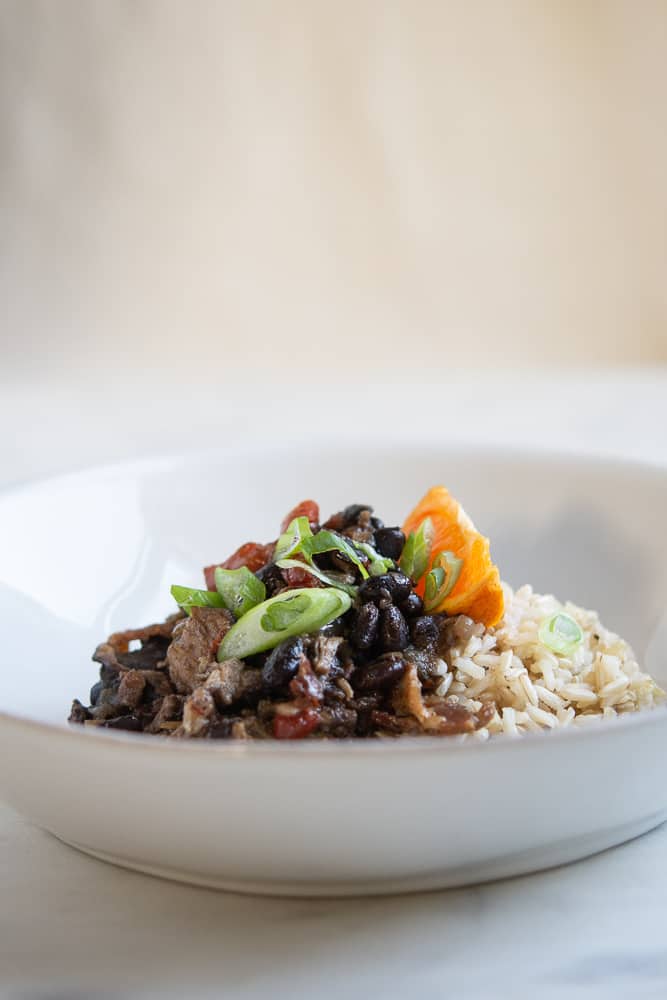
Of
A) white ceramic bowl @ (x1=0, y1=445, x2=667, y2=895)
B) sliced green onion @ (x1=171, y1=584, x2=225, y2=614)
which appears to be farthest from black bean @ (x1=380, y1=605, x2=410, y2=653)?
sliced green onion @ (x1=171, y1=584, x2=225, y2=614)

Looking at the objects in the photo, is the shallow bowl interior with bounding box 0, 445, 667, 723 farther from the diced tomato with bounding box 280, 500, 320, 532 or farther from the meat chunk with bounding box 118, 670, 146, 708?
the diced tomato with bounding box 280, 500, 320, 532

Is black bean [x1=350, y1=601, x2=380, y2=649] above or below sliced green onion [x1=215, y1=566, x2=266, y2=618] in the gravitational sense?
below

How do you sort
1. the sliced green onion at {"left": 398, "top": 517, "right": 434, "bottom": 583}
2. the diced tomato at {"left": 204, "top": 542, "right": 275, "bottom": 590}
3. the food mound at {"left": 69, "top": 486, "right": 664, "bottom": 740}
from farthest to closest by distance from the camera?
1. the diced tomato at {"left": 204, "top": 542, "right": 275, "bottom": 590}
2. the sliced green onion at {"left": 398, "top": 517, "right": 434, "bottom": 583}
3. the food mound at {"left": 69, "top": 486, "right": 664, "bottom": 740}

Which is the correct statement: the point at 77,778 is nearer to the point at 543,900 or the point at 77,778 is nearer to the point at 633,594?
the point at 543,900

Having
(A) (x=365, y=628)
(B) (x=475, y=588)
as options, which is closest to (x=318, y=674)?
(A) (x=365, y=628)

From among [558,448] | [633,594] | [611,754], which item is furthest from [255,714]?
[558,448]

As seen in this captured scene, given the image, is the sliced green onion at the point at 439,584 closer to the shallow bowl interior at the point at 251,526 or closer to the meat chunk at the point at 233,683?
the meat chunk at the point at 233,683

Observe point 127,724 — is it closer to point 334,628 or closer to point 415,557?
point 334,628
